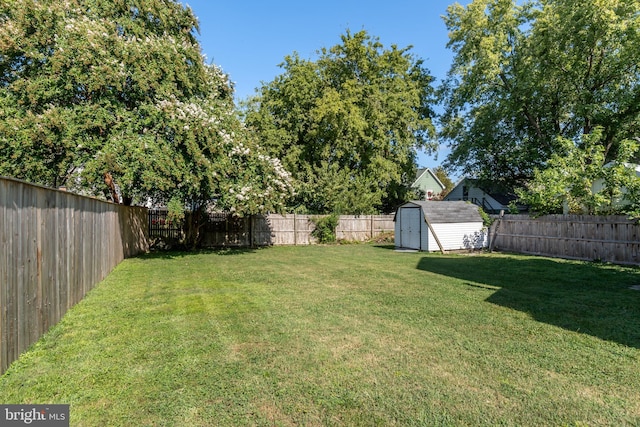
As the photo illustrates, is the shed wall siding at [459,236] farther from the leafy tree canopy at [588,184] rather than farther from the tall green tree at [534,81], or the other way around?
the tall green tree at [534,81]

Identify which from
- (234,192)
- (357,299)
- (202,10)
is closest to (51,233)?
(357,299)

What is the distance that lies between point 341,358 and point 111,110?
11889mm

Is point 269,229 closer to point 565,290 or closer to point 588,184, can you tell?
point 588,184

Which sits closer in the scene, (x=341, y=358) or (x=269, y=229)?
(x=341, y=358)

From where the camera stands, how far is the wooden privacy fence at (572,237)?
1115 cm

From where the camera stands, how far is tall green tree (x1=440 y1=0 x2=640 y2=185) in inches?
741

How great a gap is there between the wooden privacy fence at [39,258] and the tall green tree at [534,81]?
19.6m

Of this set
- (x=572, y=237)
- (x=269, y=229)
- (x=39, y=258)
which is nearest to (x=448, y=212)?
(x=572, y=237)

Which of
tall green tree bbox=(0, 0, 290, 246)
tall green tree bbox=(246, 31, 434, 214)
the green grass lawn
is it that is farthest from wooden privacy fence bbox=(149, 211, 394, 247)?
the green grass lawn

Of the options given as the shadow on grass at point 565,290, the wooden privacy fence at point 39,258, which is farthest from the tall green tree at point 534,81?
the wooden privacy fence at point 39,258

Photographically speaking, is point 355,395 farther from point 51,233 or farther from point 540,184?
point 540,184

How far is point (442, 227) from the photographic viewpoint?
1527 centimetres

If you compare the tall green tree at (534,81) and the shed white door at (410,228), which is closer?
the shed white door at (410,228)

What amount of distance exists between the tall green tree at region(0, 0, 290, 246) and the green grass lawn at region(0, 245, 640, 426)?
5.66 meters
